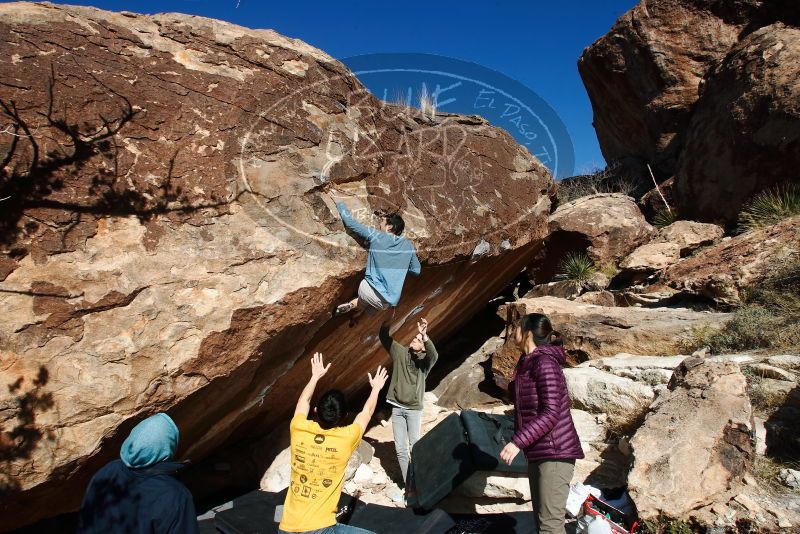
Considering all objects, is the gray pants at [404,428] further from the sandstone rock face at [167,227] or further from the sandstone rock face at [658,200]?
the sandstone rock face at [658,200]

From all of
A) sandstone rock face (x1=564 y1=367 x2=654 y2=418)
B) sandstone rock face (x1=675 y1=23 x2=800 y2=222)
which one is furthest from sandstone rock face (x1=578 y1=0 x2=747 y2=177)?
sandstone rock face (x1=564 y1=367 x2=654 y2=418)

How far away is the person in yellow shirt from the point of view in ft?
7.70

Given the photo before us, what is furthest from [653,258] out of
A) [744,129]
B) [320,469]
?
[320,469]

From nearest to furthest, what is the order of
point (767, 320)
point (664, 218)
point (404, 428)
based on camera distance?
1. point (404, 428)
2. point (767, 320)
3. point (664, 218)

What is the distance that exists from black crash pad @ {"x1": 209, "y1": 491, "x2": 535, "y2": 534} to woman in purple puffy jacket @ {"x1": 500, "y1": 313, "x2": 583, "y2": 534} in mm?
777

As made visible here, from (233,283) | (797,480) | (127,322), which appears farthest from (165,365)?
(797,480)

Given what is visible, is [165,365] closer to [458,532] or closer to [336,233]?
[336,233]

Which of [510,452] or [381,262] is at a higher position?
[381,262]

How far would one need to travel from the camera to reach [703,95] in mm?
10969

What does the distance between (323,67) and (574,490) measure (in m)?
3.54

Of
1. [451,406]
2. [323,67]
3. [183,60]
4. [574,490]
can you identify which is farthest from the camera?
[451,406]

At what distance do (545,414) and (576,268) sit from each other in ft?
22.8

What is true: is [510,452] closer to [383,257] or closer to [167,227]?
[383,257]

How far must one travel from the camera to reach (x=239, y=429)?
14.9ft
